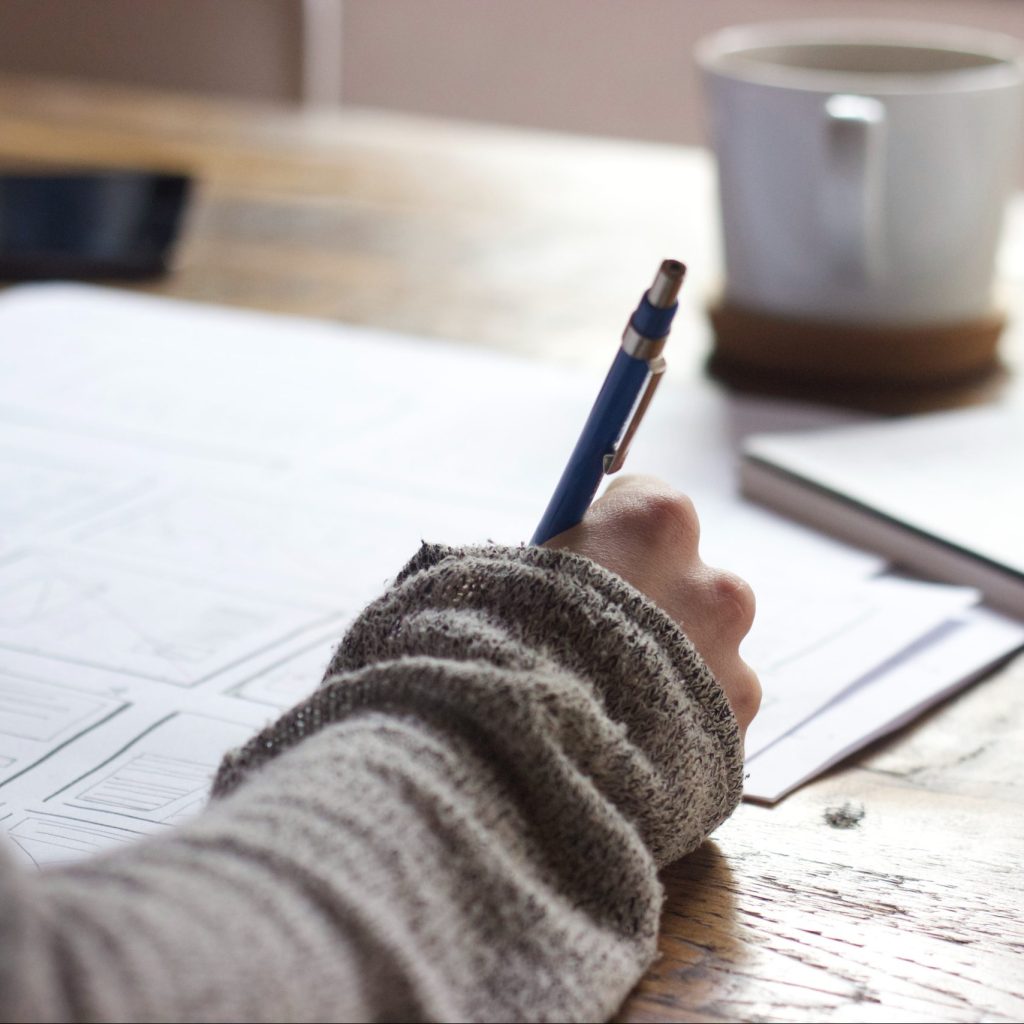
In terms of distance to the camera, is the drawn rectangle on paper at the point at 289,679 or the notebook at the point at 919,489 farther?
the notebook at the point at 919,489

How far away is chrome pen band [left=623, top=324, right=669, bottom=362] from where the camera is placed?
37cm

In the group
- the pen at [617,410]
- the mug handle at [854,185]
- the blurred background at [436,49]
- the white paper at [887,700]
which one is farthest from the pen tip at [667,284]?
the blurred background at [436,49]

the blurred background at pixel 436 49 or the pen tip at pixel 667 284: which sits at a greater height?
the pen tip at pixel 667 284

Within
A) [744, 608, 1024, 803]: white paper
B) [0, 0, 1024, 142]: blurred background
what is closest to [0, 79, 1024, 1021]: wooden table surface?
[744, 608, 1024, 803]: white paper

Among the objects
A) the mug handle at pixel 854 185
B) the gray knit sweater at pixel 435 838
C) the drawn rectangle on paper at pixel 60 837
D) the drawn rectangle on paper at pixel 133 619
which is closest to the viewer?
the gray knit sweater at pixel 435 838

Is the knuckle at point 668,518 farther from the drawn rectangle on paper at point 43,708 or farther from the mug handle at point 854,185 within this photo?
the mug handle at point 854,185

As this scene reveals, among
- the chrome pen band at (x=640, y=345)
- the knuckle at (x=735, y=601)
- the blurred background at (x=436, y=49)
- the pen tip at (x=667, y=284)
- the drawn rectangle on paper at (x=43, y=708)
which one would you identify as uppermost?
the pen tip at (x=667, y=284)

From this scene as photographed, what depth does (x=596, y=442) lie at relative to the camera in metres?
0.39

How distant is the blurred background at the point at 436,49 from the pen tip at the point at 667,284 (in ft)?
6.29

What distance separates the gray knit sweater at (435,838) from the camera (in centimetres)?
25

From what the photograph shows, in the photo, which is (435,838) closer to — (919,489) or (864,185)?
(919,489)

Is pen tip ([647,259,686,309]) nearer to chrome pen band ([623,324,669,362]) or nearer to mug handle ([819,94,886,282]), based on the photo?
chrome pen band ([623,324,669,362])

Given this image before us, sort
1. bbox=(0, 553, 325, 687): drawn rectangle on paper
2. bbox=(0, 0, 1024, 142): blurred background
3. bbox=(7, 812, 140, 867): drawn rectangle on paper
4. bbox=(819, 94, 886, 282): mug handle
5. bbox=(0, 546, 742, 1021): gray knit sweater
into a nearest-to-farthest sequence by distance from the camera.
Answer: bbox=(0, 546, 742, 1021): gray knit sweater → bbox=(7, 812, 140, 867): drawn rectangle on paper → bbox=(0, 553, 325, 687): drawn rectangle on paper → bbox=(819, 94, 886, 282): mug handle → bbox=(0, 0, 1024, 142): blurred background

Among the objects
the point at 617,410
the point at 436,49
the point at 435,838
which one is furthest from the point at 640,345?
the point at 436,49
